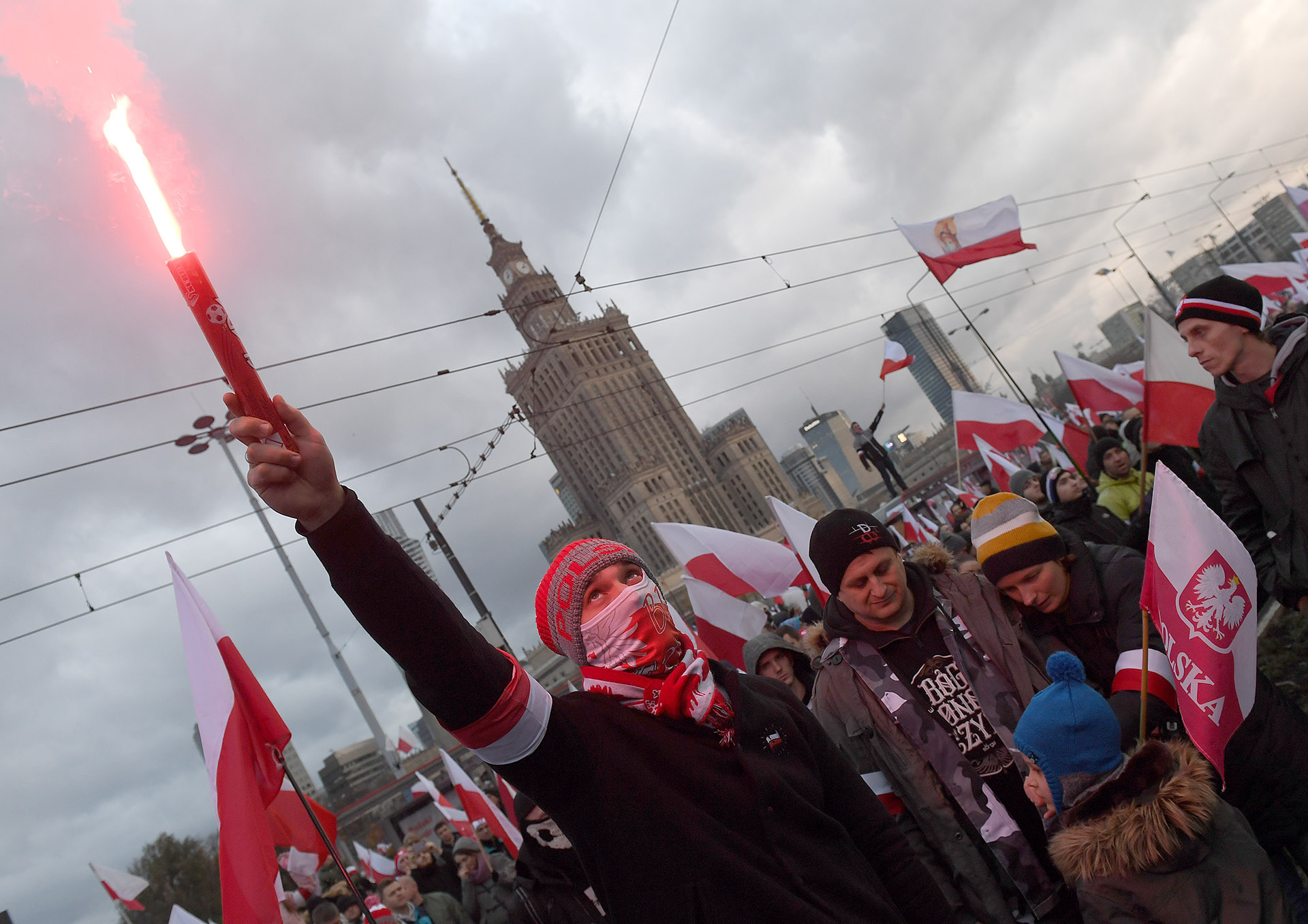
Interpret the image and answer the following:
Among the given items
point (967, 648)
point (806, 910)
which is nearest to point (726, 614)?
point (967, 648)

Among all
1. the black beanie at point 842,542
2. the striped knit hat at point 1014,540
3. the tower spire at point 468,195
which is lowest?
the striped knit hat at point 1014,540

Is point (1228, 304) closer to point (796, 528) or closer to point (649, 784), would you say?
point (649, 784)

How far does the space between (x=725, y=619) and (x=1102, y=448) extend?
3762 millimetres

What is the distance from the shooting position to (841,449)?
152750 millimetres

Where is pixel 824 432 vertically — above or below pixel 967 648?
above

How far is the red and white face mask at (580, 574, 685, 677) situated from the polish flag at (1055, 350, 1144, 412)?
10.2 meters

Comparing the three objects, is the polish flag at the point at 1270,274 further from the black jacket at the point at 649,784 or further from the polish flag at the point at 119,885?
the polish flag at the point at 119,885

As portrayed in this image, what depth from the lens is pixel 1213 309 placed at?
11.4 ft

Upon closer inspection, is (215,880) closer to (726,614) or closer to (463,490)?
(463,490)

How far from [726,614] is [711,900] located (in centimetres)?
624

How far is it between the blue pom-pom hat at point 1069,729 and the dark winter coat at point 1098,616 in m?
0.78

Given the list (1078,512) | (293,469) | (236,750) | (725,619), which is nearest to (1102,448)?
(1078,512)

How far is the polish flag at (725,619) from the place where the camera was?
7.72 m

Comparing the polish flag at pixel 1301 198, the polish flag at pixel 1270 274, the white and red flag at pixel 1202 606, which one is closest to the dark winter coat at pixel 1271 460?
the white and red flag at pixel 1202 606
